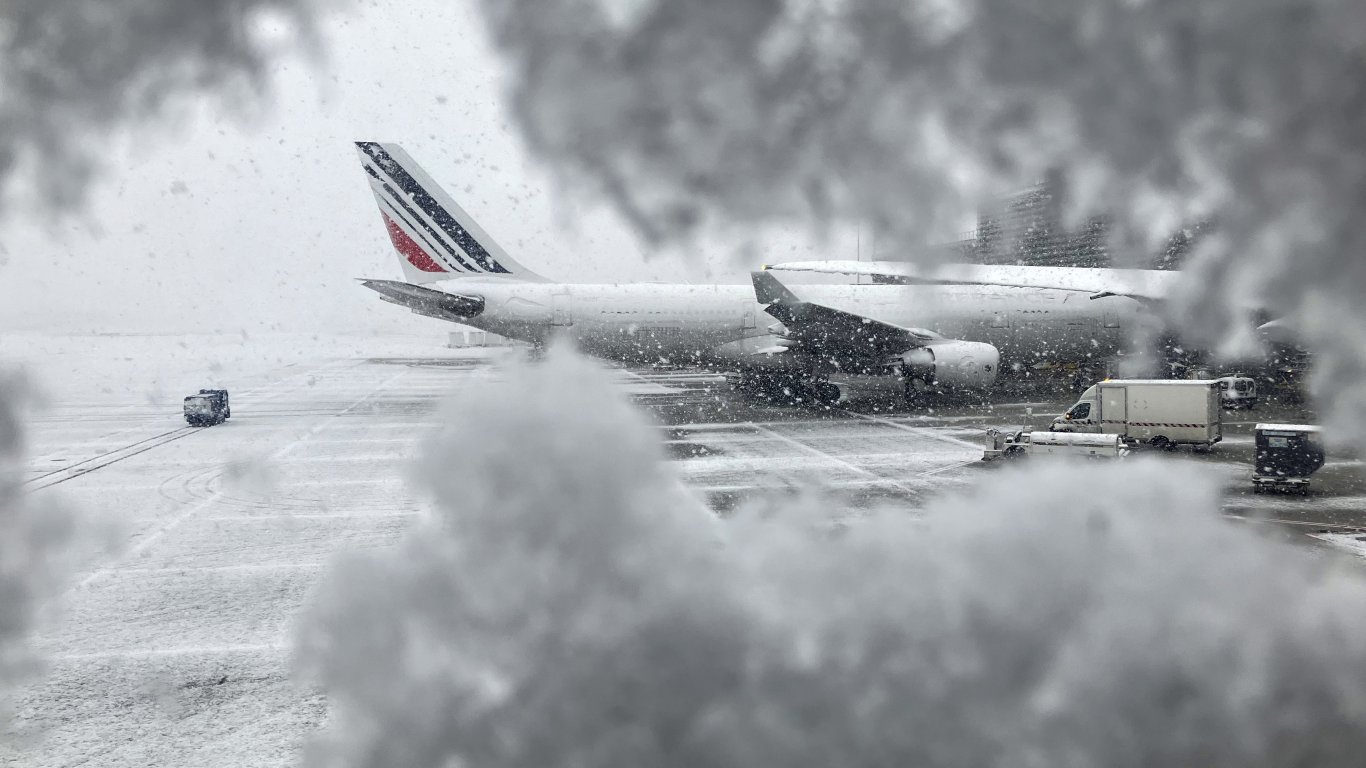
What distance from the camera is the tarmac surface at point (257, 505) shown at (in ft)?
20.9

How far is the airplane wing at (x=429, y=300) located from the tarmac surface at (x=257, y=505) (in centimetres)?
333

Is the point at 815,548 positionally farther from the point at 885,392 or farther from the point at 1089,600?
the point at 885,392

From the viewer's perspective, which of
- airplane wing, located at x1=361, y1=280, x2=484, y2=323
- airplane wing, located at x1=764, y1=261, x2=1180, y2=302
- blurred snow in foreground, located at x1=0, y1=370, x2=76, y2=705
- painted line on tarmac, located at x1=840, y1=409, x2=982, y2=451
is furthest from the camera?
airplane wing, located at x1=361, y1=280, x2=484, y2=323

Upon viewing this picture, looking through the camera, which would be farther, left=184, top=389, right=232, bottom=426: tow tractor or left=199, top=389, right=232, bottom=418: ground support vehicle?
left=199, top=389, right=232, bottom=418: ground support vehicle

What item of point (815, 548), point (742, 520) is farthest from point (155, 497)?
point (815, 548)

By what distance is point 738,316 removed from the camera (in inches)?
1085

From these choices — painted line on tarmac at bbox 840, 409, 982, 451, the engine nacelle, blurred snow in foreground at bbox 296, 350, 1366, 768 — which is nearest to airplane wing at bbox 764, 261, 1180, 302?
the engine nacelle

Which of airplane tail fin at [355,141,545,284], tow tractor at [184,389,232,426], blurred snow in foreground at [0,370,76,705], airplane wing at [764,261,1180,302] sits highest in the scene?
airplane tail fin at [355,141,545,284]

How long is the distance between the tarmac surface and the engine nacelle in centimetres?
101

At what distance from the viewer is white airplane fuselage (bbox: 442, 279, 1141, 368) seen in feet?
87.5

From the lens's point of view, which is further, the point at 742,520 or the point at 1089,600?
the point at 742,520

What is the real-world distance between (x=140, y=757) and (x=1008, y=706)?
18.3 ft

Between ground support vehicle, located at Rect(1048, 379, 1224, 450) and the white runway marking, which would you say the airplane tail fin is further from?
ground support vehicle, located at Rect(1048, 379, 1224, 450)

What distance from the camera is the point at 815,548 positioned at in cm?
675
